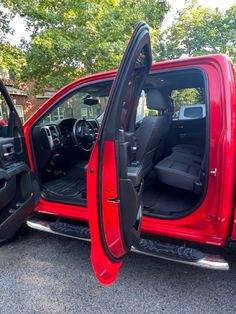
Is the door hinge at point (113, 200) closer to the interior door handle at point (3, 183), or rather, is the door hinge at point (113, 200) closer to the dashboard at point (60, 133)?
the interior door handle at point (3, 183)

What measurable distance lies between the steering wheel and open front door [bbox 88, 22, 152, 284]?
178cm

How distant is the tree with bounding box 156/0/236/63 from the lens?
12.3 meters

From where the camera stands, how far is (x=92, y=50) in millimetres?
9117

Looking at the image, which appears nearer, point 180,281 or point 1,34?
point 180,281

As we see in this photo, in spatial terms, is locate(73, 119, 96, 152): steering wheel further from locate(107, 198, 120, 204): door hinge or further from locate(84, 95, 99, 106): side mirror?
locate(107, 198, 120, 204): door hinge

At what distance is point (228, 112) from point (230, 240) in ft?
2.84

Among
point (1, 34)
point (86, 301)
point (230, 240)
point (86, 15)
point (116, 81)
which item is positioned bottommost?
point (86, 301)

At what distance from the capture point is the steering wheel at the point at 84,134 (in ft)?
10.6

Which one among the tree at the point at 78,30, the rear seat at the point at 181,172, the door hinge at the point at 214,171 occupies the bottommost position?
the rear seat at the point at 181,172

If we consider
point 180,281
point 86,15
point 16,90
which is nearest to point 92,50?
point 86,15

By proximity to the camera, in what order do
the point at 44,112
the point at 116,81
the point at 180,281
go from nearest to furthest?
the point at 116,81
the point at 180,281
the point at 44,112

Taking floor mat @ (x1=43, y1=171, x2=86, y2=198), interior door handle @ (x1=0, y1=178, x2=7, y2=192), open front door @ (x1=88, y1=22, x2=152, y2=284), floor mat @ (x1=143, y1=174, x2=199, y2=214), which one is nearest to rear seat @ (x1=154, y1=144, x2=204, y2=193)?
floor mat @ (x1=143, y1=174, x2=199, y2=214)

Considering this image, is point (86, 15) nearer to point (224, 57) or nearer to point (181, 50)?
point (181, 50)

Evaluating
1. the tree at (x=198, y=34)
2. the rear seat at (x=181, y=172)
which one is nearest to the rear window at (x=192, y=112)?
the rear seat at (x=181, y=172)
